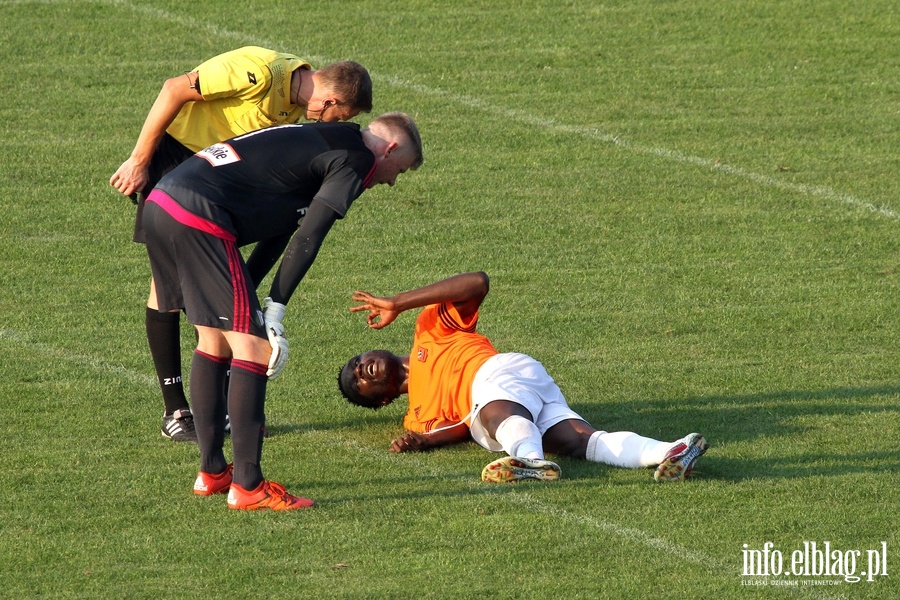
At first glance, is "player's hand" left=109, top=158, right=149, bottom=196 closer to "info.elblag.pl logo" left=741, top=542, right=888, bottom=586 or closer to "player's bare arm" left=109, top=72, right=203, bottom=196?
"player's bare arm" left=109, top=72, right=203, bottom=196

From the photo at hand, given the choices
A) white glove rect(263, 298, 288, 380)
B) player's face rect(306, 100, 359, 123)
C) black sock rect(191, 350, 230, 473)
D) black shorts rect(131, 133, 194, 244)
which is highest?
player's face rect(306, 100, 359, 123)

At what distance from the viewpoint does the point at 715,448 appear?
6.66 m

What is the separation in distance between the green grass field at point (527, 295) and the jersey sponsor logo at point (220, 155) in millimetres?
1407

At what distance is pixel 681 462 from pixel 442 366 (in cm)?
131

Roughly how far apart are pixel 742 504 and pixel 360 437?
6.41 ft

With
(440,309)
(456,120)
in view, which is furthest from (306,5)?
(440,309)

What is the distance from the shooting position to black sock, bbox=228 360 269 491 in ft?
18.8

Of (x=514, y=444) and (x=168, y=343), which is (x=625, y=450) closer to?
(x=514, y=444)

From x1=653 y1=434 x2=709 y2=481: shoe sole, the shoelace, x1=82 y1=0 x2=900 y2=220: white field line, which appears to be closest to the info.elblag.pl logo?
x1=653 y1=434 x2=709 y2=481: shoe sole

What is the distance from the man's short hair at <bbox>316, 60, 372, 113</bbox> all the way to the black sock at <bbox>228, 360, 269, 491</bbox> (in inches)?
53.2

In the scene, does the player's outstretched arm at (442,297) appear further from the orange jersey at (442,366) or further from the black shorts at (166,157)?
the black shorts at (166,157)

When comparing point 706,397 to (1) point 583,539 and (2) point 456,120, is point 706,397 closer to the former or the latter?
(1) point 583,539

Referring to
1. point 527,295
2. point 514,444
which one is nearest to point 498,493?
point 514,444

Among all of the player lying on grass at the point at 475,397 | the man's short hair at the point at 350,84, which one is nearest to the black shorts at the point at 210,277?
the player lying on grass at the point at 475,397
